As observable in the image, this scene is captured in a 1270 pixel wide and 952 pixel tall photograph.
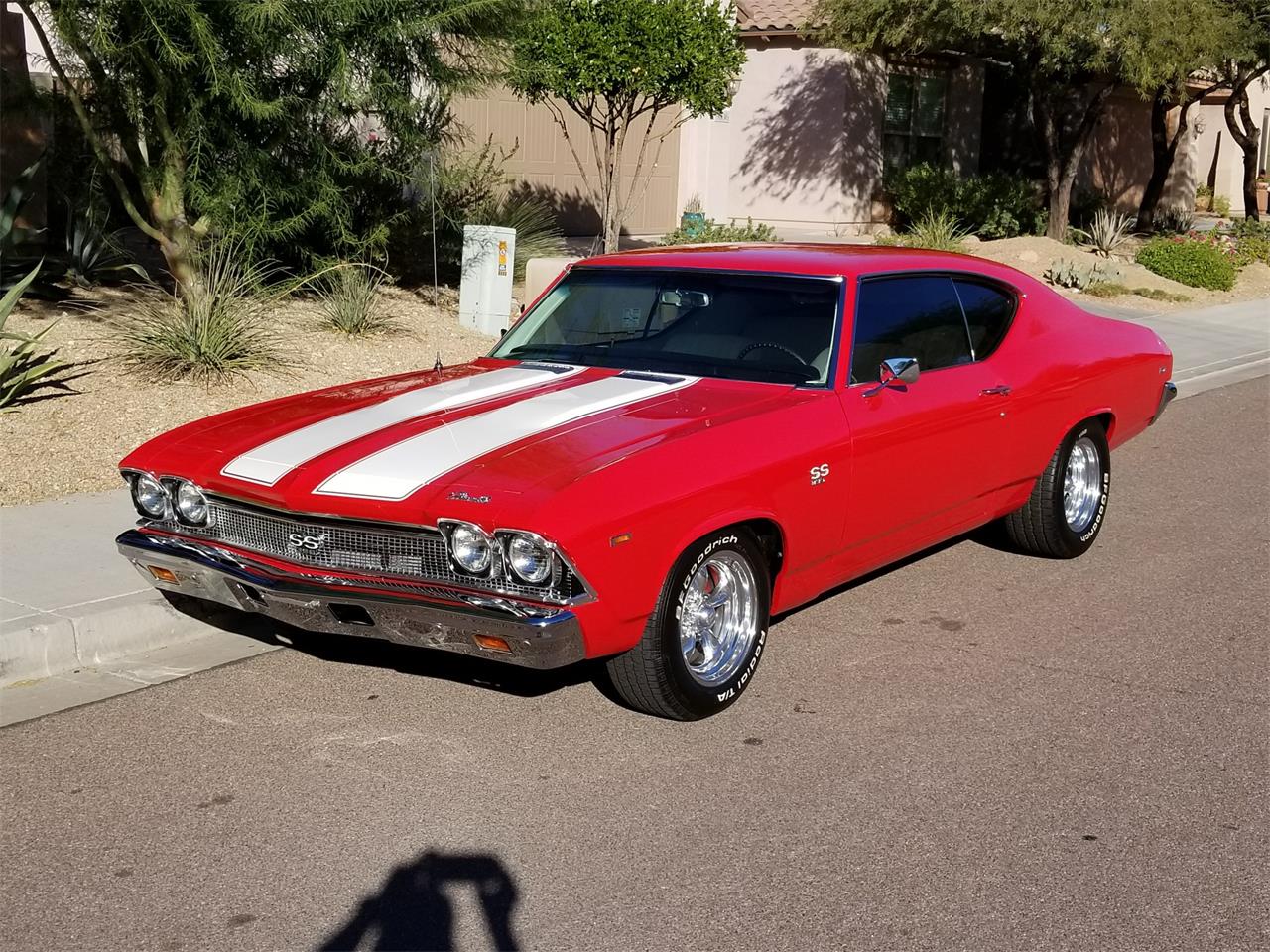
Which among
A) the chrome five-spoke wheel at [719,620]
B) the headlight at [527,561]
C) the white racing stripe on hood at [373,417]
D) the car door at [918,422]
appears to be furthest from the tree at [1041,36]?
the headlight at [527,561]

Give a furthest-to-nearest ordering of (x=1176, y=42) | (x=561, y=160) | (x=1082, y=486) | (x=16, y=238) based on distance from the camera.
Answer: (x=561, y=160)
(x=1176, y=42)
(x=16, y=238)
(x=1082, y=486)

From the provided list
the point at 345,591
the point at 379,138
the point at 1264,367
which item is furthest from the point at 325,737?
the point at 1264,367

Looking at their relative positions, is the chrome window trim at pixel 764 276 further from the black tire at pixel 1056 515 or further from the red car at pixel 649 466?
the black tire at pixel 1056 515

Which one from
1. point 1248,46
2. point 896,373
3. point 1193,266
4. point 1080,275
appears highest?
point 1248,46

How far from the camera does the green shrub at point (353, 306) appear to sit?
39.4ft

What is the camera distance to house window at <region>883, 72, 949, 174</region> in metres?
25.4

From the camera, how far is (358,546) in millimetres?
5000

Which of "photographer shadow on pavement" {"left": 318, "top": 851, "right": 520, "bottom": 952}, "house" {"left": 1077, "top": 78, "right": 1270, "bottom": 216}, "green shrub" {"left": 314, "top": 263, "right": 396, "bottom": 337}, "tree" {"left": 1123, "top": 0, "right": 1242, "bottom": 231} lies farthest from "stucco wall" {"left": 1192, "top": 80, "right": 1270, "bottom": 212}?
"photographer shadow on pavement" {"left": 318, "top": 851, "right": 520, "bottom": 952}

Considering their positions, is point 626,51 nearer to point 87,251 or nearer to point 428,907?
point 87,251

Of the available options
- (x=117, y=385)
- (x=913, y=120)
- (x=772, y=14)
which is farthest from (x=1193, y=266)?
(x=117, y=385)

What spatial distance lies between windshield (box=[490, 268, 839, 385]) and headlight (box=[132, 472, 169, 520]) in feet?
5.74

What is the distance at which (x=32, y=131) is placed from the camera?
14234 millimetres

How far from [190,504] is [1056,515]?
4.16 meters

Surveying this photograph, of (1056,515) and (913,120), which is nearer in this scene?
Result: (1056,515)
